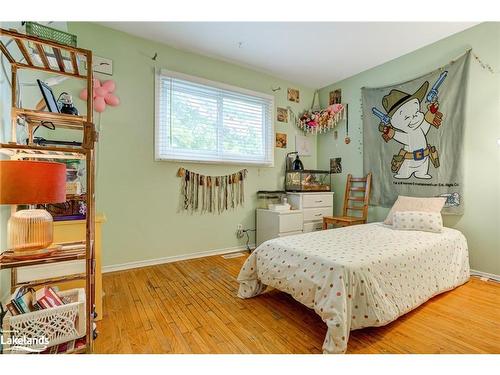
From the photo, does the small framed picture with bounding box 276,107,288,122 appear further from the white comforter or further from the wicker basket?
the wicker basket

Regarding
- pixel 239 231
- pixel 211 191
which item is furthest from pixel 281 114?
pixel 239 231

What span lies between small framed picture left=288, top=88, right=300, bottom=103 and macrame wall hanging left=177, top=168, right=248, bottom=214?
57.3 inches

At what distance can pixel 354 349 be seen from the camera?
1.37 m

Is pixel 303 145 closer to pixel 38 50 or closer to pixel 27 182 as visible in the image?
pixel 38 50

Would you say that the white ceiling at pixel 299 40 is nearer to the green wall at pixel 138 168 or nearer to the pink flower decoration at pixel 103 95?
the green wall at pixel 138 168

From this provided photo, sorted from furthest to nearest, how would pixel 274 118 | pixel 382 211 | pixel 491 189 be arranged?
pixel 274 118 → pixel 382 211 → pixel 491 189

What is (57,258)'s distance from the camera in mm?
1136

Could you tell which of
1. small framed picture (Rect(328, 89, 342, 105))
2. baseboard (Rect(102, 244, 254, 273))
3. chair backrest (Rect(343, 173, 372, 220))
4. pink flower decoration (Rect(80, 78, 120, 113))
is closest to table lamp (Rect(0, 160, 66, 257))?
baseboard (Rect(102, 244, 254, 273))

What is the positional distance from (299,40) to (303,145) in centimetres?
163

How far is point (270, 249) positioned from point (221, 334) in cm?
68
